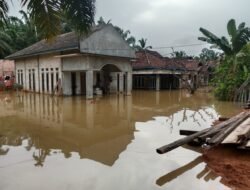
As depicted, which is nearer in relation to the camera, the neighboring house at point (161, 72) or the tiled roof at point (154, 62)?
the neighboring house at point (161, 72)

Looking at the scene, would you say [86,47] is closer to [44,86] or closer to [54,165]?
[44,86]

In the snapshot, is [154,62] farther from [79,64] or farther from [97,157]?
[97,157]

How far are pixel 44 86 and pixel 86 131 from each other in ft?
57.5

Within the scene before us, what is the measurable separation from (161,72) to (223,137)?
2388 cm

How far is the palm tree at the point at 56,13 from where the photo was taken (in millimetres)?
6191

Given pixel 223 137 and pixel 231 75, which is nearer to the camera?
pixel 223 137

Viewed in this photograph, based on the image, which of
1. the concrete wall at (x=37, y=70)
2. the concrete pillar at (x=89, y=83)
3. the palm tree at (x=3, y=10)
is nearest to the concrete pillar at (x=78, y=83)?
the concrete wall at (x=37, y=70)

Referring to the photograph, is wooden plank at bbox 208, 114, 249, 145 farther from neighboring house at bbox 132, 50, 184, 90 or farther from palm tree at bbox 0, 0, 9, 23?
neighboring house at bbox 132, 50, 184, 90

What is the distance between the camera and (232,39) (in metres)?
18.3

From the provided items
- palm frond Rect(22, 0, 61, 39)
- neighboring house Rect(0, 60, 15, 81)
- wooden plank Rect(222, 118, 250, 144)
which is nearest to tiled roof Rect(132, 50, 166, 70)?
neighboring house Rect(0, 60, 15, 81)

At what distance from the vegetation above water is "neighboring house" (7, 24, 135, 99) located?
8.02 meters

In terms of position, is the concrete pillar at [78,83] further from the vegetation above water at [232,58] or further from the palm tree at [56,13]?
the palm tree at [56,13]

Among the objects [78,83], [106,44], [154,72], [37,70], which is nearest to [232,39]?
[106,44]

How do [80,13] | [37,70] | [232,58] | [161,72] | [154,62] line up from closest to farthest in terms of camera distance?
1. [80,13]
2. [232,58]
3. [37,70]
4. [161,72]
5. [154,62]
